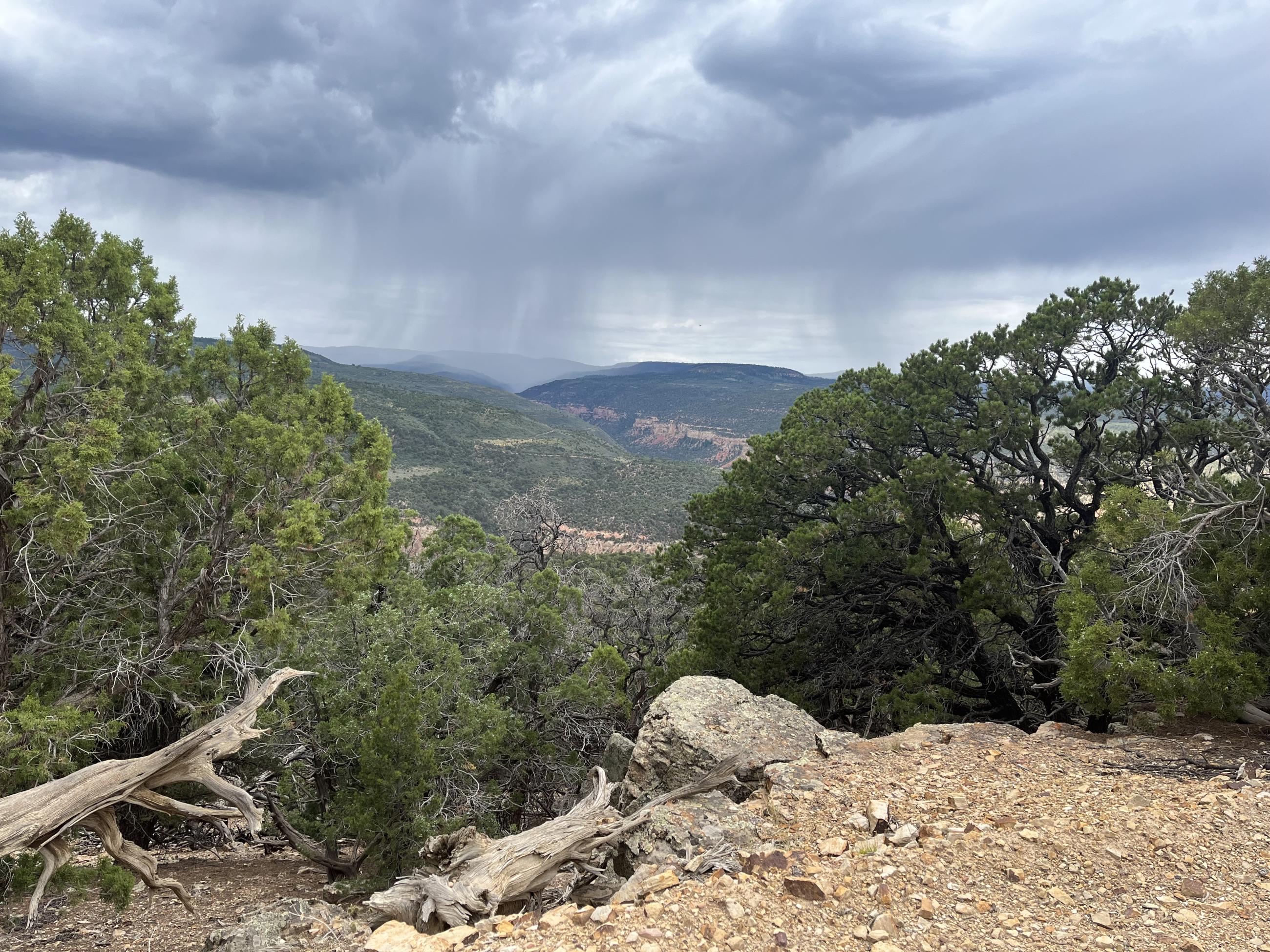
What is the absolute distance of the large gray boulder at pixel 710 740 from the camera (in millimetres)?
8023

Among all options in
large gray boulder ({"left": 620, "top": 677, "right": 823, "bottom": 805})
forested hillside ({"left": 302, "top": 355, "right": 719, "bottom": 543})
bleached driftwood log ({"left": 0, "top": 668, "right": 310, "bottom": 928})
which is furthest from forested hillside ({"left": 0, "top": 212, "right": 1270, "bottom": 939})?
forested hillside ({"left": 302, "top": 355, "right": 719, "bottom": 543})

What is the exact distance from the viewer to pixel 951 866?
5.25m

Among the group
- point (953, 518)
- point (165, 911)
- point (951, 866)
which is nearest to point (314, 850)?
point (165, 911)

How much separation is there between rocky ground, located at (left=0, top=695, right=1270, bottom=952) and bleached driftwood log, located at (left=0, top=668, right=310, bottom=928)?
1.22 m

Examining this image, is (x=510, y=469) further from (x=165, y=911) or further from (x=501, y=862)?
(x=501, y=862)

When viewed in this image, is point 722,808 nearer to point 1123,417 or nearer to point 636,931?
point 636,931

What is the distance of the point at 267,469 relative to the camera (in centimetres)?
959

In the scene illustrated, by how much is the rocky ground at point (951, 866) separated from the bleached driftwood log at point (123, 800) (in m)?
1.22

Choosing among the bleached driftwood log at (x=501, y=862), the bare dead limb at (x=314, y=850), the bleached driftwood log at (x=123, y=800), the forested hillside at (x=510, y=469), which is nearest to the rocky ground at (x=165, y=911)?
the bare dead limb at (x=314, y=850)

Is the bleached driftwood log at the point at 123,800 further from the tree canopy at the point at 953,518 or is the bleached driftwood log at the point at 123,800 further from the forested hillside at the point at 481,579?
the tree canopy at the point at 953,518

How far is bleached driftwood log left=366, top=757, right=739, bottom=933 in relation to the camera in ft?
18.6

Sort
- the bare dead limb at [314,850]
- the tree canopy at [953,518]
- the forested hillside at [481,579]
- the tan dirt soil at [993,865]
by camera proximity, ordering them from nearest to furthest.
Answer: the tan dirt soil at [993,865], the forested hillside at [481,579], the bare dead limb at [314,850], the tree canopy at [953,518]

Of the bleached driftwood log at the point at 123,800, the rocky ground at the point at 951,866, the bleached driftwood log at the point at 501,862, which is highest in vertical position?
the rocky ground at the point at 951,866

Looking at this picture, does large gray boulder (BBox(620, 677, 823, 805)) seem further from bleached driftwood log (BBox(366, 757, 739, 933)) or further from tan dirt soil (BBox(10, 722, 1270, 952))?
tan dirt soil (BBox(10, 722, 1270, 952))
